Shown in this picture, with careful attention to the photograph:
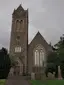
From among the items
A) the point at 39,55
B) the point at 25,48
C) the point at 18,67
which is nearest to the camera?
the point at 18,67

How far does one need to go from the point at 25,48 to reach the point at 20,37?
4.08 metres

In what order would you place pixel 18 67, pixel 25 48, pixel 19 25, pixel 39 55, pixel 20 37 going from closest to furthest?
pixel 18 67
pixel 25 48
pixel 39 55
pixel 20 37
pixel 19 25

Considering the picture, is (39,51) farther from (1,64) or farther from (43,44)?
(1,64)

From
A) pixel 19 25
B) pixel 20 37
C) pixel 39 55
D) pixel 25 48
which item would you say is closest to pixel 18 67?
pixel 25 48

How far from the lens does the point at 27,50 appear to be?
59.2 meters

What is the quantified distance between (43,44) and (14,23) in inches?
444

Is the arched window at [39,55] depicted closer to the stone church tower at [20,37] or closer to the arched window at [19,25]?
the stone church tower at [20,37]

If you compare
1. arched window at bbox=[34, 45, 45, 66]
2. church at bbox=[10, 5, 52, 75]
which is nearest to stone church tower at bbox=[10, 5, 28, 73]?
church at bbox=[10, 5, 52, 75]

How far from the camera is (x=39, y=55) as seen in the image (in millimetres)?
59031

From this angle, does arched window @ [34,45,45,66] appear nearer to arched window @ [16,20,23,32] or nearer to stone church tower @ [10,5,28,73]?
stone church tower @ [10,5,28,73]

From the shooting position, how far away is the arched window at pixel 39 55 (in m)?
58.5

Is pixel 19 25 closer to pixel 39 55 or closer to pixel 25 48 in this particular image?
pixel 25 48

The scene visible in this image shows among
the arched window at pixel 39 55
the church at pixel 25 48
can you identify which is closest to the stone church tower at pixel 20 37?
the church at pixel 25 48

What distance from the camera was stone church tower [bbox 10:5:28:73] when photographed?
189 feet
